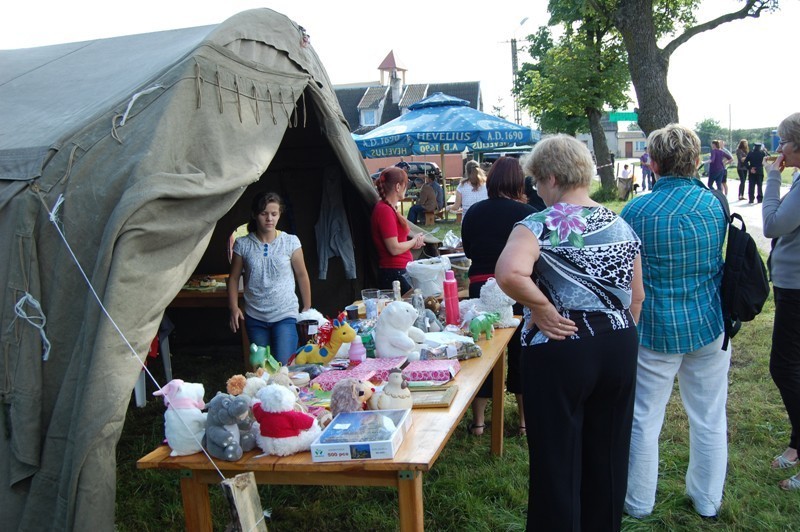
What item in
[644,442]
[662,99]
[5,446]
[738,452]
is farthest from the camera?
[662,99]

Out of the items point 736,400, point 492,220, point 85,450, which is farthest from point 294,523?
point 736,400

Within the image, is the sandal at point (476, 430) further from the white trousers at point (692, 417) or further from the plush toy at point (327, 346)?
the plush toy at point (327, 346)

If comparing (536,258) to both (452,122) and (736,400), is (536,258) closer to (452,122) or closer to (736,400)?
(736,400)

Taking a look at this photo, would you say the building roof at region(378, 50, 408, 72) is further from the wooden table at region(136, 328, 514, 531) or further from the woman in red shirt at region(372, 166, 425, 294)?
the wooden table at region(136, 328, 514, 531)

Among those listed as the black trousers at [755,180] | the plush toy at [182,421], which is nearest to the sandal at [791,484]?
the plush toy at [182,421]

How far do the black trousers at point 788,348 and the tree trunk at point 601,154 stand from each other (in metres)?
18.0

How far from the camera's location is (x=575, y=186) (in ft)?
8.09

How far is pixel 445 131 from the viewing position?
10.6m

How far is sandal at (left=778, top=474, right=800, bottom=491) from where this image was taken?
11.5 ft

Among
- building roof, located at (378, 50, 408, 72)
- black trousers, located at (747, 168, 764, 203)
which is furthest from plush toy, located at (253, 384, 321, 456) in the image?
building roof, located at (378, 50, 408, 72)

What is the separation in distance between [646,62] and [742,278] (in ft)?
21.5

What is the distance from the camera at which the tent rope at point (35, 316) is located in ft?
9.18

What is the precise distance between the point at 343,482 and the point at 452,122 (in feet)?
29.9

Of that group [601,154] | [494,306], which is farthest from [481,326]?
[601,154]
